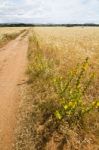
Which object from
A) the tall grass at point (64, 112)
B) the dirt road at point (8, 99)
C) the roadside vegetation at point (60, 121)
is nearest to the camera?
the roadside vegetation at point (60, 121)

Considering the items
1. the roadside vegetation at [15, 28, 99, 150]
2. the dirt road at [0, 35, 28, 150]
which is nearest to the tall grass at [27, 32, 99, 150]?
the roadside vegetation at [15, 28, 99, 150]

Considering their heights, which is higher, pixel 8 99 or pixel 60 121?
pixel 60 121

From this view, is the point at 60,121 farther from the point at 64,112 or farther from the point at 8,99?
the point at 8,99

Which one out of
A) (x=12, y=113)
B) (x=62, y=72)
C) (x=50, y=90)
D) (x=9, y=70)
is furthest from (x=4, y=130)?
(x=9, y=70)

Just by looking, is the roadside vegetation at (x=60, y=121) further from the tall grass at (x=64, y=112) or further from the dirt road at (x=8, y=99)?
the dirt road at (x=8, y=99)

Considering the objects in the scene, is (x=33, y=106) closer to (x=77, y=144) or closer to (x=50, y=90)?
(x=50, y=90)

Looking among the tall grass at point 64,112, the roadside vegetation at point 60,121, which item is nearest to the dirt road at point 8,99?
the roadside vegetation at point 60,121

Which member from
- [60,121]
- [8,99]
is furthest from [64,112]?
[8,99]

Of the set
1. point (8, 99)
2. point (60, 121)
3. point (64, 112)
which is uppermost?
point (64, 112)

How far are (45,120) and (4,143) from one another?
1137 mm

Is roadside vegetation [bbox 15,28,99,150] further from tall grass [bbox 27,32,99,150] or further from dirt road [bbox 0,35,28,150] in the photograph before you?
dirt road [bbox 0,35,28,150]

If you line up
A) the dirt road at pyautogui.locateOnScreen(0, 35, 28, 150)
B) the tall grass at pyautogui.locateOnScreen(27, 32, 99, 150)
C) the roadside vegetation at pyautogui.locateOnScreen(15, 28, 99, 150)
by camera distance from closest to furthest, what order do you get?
1. the roadside vegetation at pyautogui.locateOnScreen(15, 28, 99, 150)
2. the tall grass at pyautogui.locateOnScreen(27, 32, 99, 150)
3. the dirt road at pyautogui.locateOnScreen(0, 35, 28, 150)

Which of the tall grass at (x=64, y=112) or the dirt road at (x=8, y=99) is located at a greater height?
the tall grass at (x=64, y=112)

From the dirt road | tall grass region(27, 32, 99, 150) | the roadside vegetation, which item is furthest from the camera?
the dirt road
